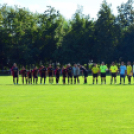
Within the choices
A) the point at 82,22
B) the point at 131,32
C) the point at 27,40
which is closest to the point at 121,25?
the point at 131,32

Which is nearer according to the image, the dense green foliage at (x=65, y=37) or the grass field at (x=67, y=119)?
the grass field at (x=67, y=119)

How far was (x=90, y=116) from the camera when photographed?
9.43m

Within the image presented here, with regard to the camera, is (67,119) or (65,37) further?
(65,37)

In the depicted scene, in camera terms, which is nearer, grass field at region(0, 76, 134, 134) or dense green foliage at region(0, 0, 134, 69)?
grass field at region(0, 76, 134, 134)

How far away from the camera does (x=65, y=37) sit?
6431 centimetres

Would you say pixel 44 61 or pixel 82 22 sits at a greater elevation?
pixel 82 22

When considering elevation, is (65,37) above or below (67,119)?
above

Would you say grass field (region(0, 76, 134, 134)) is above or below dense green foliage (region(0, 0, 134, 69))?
below

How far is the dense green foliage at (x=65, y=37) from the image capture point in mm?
61531

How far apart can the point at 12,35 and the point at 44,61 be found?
308 inches

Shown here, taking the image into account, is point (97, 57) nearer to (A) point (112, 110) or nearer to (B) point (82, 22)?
(B) point (82, 22)

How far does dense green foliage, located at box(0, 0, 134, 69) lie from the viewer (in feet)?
202

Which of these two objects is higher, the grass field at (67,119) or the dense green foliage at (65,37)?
the dense green foliage at (65,37)

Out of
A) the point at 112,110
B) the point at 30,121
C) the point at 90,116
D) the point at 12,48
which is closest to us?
the point at 30,121
